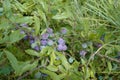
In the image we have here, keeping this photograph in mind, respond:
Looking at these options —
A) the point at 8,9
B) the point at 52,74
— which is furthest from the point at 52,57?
the point at 8,9

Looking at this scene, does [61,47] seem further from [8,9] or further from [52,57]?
[8,9]

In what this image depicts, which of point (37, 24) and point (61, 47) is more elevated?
point (37, 24)

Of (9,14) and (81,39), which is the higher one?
(9,14)

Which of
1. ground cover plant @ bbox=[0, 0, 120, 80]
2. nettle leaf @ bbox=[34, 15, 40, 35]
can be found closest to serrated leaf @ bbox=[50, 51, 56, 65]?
ground cover plant @ bbox=[0, 0, 120, 80]

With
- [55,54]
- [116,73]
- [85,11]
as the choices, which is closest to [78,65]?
[55,54]

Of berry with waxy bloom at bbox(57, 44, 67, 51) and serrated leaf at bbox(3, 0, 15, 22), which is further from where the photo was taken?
berry with waxy bloom at bbox(57, 44, 67, 51)

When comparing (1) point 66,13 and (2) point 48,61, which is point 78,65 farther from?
(1) point 66,13

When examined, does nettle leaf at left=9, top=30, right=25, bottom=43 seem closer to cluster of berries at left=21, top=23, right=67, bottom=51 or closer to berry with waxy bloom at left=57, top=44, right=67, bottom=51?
cluster of berries at left=21, top=23, right=67, bottom=51
